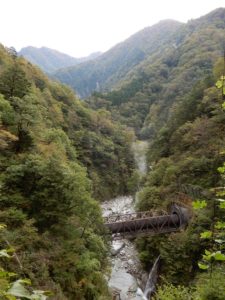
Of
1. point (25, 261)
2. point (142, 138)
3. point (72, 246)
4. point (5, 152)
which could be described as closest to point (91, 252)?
point (72, 246)

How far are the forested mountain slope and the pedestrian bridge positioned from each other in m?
49.9

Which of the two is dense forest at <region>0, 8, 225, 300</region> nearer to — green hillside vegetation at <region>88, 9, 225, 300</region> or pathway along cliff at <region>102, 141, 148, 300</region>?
green hillside vegetation at <region>88, 9, 225, 300</region>

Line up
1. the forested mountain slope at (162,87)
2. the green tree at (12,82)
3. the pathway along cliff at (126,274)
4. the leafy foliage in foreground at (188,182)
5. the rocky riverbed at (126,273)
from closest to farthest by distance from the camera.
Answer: the leafy foliage in foreground at (188,182) → the pathway along cliff at (126,274) → the rocky riverbed at (126,273) → the green tree at (12,82) → the forested mountain slope at (162,87)

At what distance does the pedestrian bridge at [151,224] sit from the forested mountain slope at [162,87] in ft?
164

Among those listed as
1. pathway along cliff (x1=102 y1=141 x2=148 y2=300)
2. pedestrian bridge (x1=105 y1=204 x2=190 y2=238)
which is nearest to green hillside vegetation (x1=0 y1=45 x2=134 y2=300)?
pedestrian bridge (x1=105 y1=204 x2=190 y2=238)

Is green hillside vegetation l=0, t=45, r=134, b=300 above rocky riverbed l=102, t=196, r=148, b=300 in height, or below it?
above

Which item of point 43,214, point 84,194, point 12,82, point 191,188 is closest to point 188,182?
point 191,188

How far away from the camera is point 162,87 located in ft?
350

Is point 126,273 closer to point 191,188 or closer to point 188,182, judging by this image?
point 191,188

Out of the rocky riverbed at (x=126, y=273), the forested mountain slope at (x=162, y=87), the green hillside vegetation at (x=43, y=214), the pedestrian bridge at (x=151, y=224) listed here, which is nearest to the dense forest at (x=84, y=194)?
the green hillside vegetation at (x=43, y=214)

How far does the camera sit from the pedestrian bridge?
26.0 m

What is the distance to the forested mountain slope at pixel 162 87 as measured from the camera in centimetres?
8756

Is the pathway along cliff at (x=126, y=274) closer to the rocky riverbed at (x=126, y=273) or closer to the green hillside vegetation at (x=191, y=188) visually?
the rocky riverbed at (x=126, y=273)

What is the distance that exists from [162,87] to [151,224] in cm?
8524
